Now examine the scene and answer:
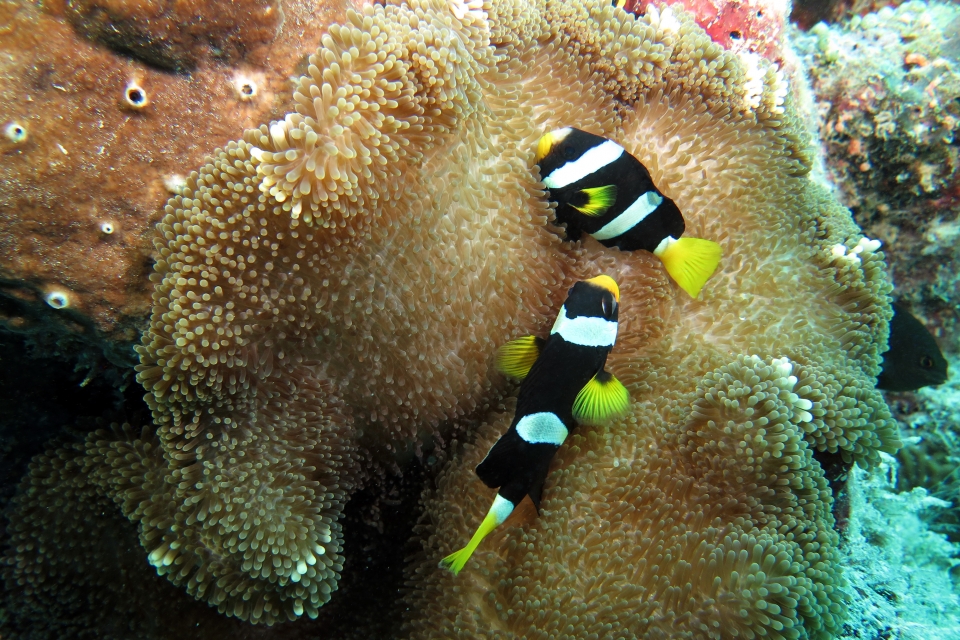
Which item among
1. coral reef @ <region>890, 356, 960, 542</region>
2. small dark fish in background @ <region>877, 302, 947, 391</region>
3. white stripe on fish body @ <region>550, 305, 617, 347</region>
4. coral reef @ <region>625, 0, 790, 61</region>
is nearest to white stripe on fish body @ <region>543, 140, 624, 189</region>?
white stripe on fish body @ <region>550, 305, 617, 347</region>

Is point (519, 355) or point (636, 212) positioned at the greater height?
point (636, 212)

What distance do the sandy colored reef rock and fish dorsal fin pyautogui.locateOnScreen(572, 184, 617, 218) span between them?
3.20 feet

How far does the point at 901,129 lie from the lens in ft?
10.3

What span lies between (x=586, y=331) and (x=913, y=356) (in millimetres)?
2418

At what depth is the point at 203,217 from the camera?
1437 mm

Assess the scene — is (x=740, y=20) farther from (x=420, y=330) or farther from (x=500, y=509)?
(x=500, y=509)

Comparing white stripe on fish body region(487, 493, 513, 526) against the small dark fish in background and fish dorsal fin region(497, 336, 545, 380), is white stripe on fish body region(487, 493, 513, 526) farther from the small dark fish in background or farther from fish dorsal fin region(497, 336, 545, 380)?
the small dark fish in background

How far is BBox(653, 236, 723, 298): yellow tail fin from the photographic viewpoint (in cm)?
194

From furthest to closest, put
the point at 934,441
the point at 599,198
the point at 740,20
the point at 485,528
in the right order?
the point at 934,441, the point at 740,20, the point at 599,198, the point at 485,528

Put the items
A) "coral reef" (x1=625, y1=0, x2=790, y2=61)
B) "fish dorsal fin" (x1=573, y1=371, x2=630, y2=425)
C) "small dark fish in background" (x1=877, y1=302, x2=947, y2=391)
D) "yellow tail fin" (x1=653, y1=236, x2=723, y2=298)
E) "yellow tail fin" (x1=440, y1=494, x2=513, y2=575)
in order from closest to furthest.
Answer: "yellow tail fin" (x1=440, y1=494, x2=513, y2=575), "fish dorsal fin" (x1=573, y1=371, x2=630, y2=425), "yellow tail fin" (x1=653, y1=236, x2=723, y2=298), "coral reef" (x1=625, y1=0, x2=790, y2=61), "small dark fish in background" (x1=877, y1=302, x2=947, y2=391)

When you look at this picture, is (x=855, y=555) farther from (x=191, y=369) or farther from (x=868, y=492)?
(x=191, y=369)

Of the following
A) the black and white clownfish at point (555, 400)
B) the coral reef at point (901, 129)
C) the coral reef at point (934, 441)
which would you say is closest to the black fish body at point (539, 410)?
the black and white clownfish at point (555, 400)

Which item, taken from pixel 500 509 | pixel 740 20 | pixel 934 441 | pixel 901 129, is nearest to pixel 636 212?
pixel 500 509

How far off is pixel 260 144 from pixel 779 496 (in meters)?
1.83
